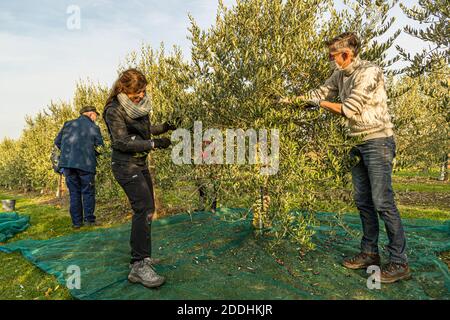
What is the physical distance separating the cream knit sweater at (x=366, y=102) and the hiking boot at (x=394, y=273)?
170 cm

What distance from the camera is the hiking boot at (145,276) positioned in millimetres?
4015

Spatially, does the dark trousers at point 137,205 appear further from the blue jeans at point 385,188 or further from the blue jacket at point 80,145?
the blue jacket at point 80,145

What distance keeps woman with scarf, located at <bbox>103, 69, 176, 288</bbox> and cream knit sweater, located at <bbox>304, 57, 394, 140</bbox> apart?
2.27 metres

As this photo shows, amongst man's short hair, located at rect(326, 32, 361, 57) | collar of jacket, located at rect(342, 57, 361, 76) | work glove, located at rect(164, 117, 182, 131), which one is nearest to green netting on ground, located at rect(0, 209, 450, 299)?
work glove, located at rect(164, 117, 182, 131)

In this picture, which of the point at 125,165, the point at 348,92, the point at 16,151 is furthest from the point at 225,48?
the point at 16,151

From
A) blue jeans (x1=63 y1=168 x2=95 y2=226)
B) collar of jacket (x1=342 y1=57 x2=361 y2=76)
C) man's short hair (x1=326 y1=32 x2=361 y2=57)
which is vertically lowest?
blue jeans (x1=63 y1=168 x2=95 y2=226)

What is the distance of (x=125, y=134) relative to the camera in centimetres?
426

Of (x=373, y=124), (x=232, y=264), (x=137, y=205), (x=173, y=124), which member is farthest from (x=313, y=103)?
(x=137, y=205)

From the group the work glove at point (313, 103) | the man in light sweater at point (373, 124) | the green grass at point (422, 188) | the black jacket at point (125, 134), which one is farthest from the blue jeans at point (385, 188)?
the green grass at point (422, 188)

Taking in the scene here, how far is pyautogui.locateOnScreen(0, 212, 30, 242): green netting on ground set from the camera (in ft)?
25.4

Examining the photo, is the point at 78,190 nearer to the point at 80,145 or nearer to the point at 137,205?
the point at 80,145

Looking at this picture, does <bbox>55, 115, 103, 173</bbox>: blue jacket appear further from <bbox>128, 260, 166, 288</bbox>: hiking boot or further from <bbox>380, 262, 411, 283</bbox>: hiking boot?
<bbox>380, 262, 411, 283</bbox>: hiking boot
